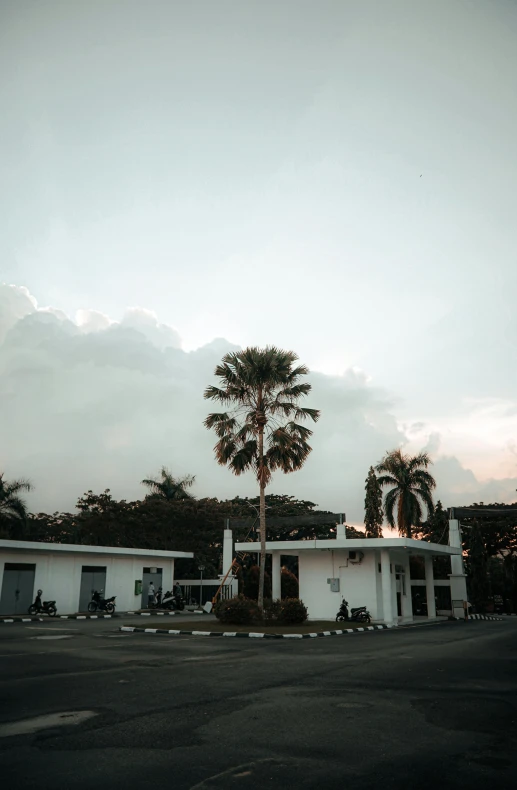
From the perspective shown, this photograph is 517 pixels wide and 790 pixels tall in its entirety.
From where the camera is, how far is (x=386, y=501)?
43562 millimetres

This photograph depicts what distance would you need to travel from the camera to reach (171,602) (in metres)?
37.2

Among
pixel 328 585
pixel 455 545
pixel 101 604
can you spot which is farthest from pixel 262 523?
pixel 455 545

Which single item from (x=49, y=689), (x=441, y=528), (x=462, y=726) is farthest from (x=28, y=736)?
(x=441, y=528)

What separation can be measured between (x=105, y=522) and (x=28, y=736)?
149 feet

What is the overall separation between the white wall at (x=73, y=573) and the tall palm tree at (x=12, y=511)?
8.80 metres

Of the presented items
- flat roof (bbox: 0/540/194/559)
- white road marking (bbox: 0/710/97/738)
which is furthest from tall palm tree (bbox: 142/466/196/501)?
white road marking (bbox: 0/710/97/738)

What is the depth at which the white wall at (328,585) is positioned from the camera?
30.3 m

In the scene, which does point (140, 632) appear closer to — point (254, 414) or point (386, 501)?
point (254, 414)

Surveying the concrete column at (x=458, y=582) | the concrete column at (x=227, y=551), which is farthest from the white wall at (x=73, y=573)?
the concrete column at (x=458, y=582)

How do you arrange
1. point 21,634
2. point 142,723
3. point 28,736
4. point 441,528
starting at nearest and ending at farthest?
point 28,736 → point 142,723 → point 21,634 → point 441,528

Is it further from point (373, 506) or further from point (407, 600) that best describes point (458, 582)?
point (373, 506)

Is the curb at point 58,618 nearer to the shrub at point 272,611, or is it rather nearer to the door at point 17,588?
the door at point 17,588

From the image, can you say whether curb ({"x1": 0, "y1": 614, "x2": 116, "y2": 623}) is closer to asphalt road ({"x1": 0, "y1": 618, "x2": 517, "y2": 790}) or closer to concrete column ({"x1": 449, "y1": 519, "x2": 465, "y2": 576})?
asphalt road ({"x1": 0, "y1": 618, "x2": 517, "y2": 790})

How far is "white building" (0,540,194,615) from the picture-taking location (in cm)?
3141
